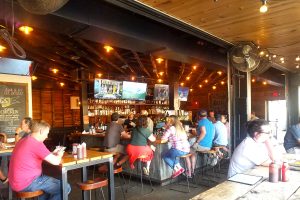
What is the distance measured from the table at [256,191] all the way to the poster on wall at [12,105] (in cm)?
589

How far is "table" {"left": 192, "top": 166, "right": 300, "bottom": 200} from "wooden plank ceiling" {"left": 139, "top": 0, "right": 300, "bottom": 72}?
201 cm

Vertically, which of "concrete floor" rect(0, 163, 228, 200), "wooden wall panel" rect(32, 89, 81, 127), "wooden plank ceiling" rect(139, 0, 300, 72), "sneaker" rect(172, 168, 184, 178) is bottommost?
"concrete floor" rect(0, 163, 228, 200)

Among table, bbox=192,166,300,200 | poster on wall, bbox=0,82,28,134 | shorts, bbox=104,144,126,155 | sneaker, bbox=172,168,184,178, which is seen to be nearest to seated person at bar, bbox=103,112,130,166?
shorts, bbox=104,144,126,155

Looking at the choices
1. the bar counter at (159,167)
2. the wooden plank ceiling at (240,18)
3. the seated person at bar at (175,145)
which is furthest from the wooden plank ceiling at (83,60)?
the bar counter at (159,167)

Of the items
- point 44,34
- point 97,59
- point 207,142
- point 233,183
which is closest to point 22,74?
point 44,34

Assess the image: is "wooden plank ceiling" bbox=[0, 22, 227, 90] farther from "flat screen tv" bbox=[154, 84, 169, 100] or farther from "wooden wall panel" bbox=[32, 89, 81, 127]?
"wooden wall panel" bbox=[32, 89, 81, 127]

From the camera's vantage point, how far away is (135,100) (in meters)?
11.1

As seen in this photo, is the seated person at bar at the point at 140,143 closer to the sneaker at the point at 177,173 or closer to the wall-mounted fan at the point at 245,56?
the sneaker at the point at 177,173

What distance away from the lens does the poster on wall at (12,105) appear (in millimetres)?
6449

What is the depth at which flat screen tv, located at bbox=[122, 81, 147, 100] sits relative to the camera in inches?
398

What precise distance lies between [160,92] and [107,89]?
3269mm

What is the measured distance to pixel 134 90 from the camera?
1047cm

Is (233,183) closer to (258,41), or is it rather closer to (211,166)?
(258,41)

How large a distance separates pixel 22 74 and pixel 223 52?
199 inches
